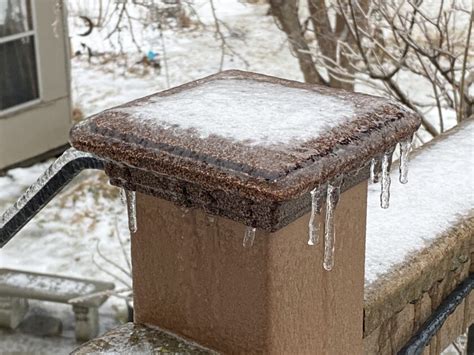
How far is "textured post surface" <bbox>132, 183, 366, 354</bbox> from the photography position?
1109mm

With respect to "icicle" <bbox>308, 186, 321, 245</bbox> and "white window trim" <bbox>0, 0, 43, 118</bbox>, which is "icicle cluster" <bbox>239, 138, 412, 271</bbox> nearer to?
"icicle" <bbox>308, 186, 321, 245</bbox>

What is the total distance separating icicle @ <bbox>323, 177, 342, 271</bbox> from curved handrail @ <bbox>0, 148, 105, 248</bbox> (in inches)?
13.1

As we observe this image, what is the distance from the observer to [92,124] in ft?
3.67

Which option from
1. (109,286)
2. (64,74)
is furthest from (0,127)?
(109,286)

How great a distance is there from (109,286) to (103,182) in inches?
111

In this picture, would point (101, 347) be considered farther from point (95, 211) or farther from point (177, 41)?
point (177, 41)

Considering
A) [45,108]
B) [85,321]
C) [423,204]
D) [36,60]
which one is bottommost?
[85,321]

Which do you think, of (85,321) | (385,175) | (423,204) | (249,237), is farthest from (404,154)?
(85,321)

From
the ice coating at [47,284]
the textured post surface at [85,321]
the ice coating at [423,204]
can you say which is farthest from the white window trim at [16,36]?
the ice coating at [423,204]

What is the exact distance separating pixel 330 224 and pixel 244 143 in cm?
20

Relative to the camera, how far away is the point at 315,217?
1104mm

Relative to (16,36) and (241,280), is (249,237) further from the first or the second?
(16,36)

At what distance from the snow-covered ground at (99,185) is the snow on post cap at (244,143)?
12.9 feet

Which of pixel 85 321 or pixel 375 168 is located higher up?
pixel 375 168
